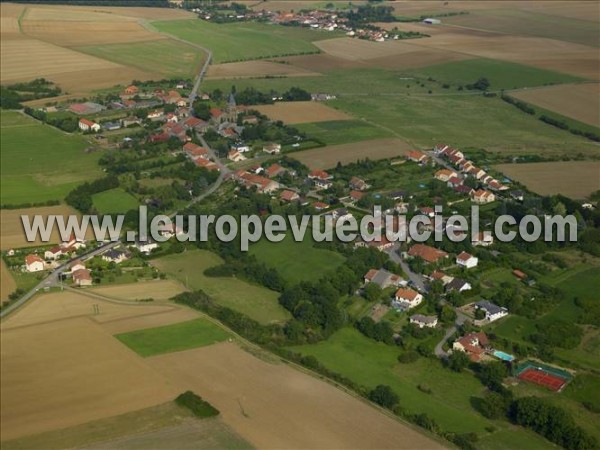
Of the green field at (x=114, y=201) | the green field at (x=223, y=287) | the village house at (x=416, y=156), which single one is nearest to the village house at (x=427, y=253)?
the green field at (x=223, y=287)

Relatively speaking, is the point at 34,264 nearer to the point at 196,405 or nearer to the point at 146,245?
the point at 146,245

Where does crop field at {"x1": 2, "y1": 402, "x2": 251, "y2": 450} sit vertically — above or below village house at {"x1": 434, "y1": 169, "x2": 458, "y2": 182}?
below

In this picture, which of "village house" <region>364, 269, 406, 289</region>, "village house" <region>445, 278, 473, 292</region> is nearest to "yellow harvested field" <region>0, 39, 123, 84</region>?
"village house" <region>364, 269, 406, 289</region>

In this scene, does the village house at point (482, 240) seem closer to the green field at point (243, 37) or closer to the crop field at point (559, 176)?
the crop field at point (559, 176)

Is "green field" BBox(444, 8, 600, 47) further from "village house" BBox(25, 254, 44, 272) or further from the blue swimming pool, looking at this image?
"village house" BBox(25, 254, 44, 272)

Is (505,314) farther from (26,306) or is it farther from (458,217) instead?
(26,306)

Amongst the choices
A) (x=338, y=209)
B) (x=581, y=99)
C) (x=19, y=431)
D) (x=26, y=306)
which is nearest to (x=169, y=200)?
(x=338, y=209)
